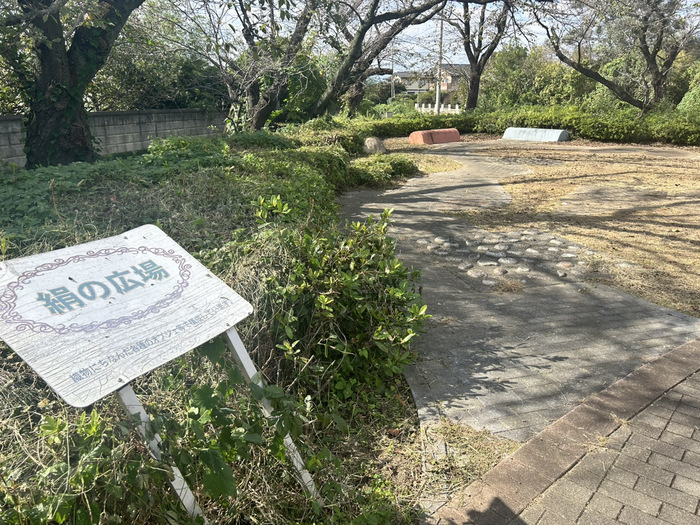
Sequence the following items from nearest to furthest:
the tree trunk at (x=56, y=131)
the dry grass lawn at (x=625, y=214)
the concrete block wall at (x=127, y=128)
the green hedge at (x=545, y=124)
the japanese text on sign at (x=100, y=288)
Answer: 1. the japanese text on sign at (x=100, y=288)
2. the dry grass lawn at (x=625, y=214)
3. the tree trunk at (x=56, y=131)
4. the concrete block wall at (x=127, y=128)
5. the green hedge at (x=545, y=124)

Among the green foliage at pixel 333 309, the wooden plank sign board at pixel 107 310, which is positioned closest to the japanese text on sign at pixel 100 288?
the wooden plank sign board at pixel 107 310

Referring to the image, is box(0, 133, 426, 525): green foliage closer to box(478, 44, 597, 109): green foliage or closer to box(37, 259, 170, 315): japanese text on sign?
box(37, 259, 170, 315): japanese text on sign

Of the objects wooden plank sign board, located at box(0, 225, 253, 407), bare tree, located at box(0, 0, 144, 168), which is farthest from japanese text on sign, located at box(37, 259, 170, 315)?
bare tree, located at box(0, 0, 144, 168)

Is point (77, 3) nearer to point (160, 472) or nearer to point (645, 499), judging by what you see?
point (160, 472)

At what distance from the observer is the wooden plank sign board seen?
1.70 meters

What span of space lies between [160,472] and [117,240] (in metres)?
0.99

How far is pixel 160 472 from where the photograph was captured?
1.91 meters

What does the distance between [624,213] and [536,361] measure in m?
5.87

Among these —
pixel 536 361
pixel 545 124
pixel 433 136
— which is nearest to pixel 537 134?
pixel 545 124

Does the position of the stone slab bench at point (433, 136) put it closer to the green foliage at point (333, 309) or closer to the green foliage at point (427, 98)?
the green foliage at point (333, 309)

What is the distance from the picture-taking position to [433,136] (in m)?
21.1

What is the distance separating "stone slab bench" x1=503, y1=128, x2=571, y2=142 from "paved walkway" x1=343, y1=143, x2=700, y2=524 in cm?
1494

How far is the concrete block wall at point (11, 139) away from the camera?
959cm

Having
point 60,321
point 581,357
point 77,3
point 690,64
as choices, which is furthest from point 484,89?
point 60,321
